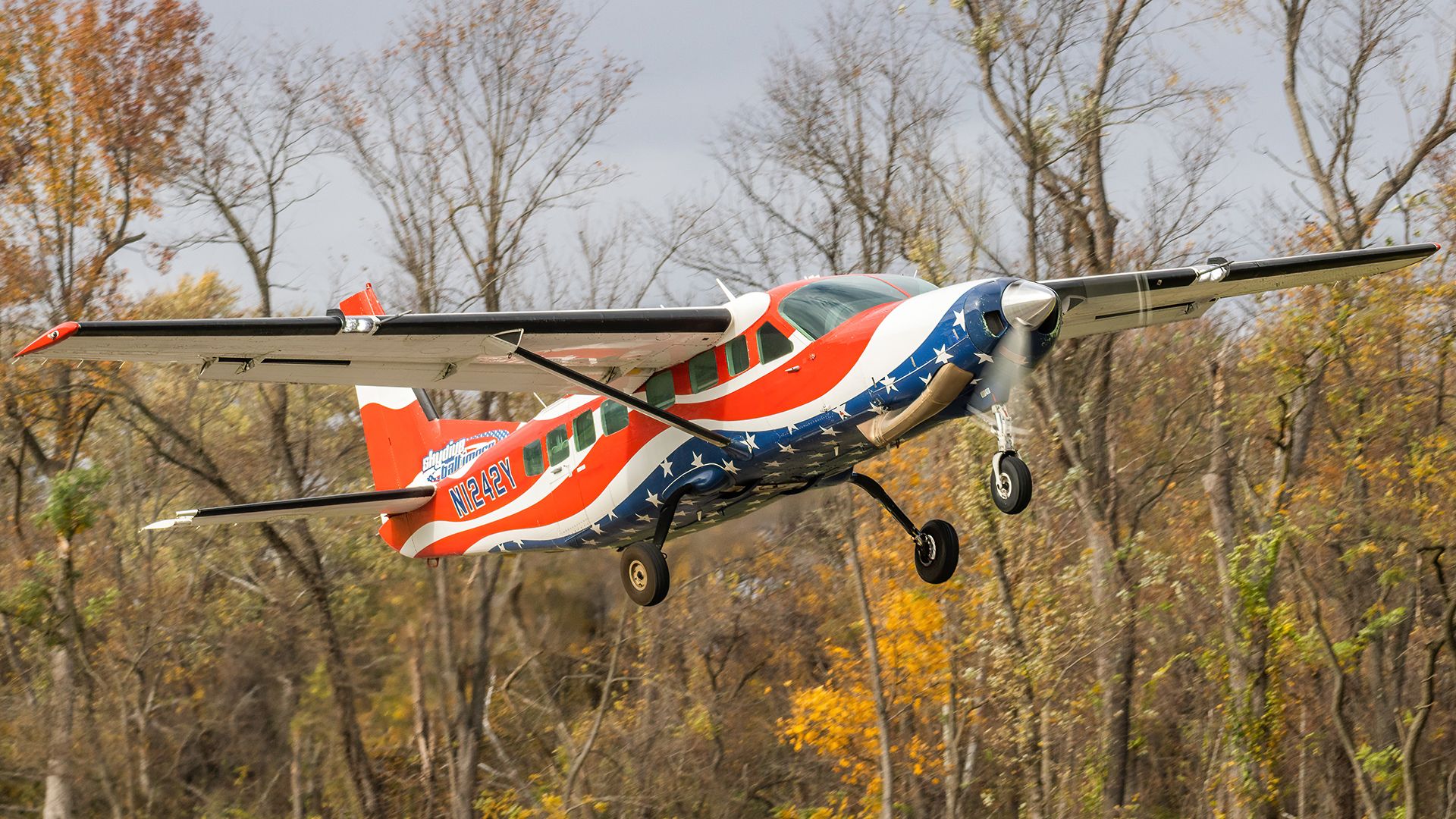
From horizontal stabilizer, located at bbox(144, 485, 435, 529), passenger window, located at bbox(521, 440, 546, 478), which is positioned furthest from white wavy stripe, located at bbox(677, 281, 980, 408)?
horizontal stabilizer, located at bbox(144, 485, 435, 529)

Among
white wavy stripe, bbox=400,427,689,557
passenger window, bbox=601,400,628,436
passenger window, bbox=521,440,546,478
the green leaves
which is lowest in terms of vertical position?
white wavy stripe, bbox=400,427,689,557

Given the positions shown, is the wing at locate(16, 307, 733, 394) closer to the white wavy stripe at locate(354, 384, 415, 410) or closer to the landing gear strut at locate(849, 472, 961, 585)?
the landing gear strut at locate(849, 472, 961, 585)

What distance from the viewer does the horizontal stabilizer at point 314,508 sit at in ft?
48.8

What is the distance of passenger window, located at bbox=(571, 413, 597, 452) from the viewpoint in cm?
1511

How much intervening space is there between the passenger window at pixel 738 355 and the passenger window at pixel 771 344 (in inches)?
7.2

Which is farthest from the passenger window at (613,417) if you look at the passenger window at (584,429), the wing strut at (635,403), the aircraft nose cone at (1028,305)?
the aircraft nose cone at (1028,305)

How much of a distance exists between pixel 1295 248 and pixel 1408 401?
16.0ft

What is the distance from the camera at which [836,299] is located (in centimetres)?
1272

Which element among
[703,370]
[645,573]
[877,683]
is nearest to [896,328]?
[703,370]

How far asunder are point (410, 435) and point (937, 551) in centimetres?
884

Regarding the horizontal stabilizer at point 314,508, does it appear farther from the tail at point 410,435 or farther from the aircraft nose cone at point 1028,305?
the aircraft nose cone at point 1028,305

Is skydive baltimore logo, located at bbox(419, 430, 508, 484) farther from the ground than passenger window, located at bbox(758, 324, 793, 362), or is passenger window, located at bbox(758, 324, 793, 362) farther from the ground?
passenger window, located at bbox(758, 324, 793, 362)

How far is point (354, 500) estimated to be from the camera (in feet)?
55.1

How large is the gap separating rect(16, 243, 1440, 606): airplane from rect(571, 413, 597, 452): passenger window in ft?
0.08
